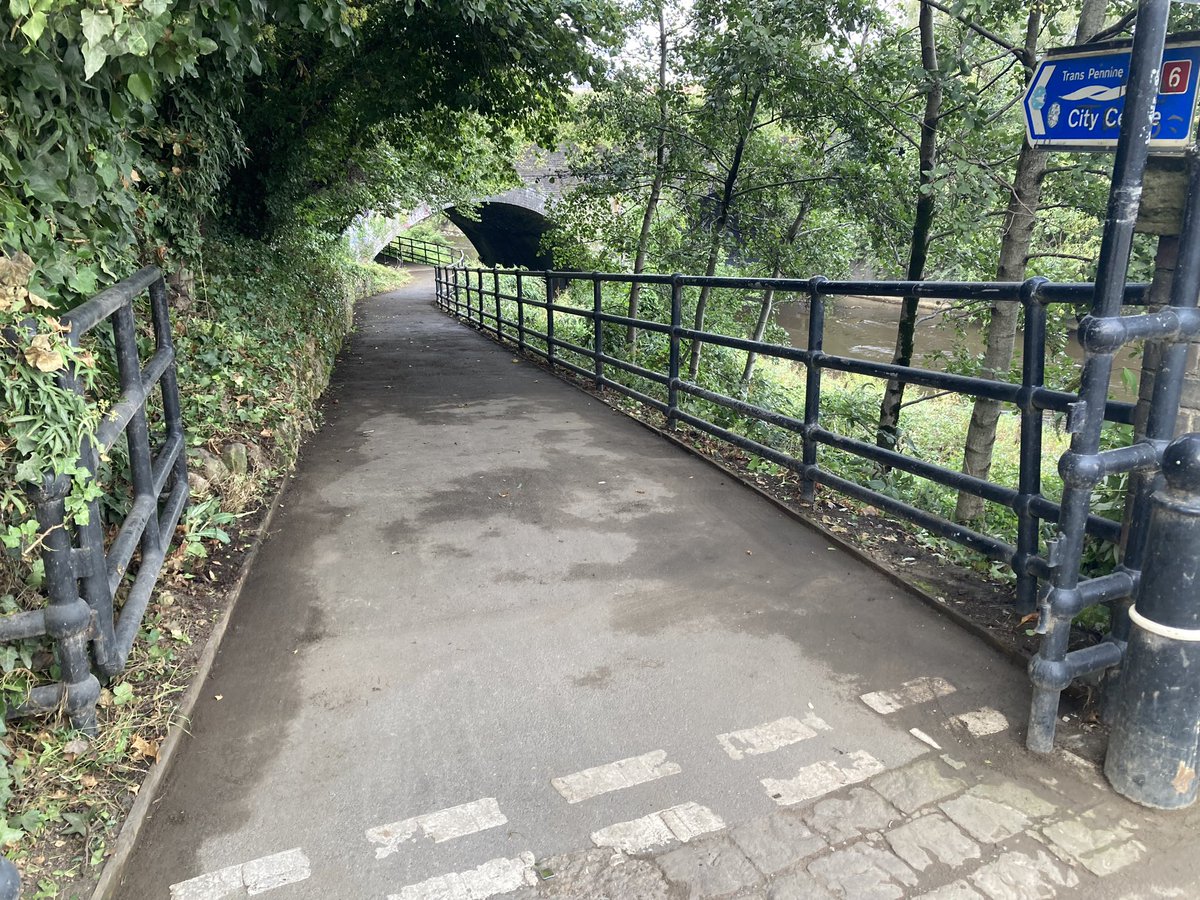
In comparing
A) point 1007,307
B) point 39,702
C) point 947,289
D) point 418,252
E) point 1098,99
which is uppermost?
point 418,252

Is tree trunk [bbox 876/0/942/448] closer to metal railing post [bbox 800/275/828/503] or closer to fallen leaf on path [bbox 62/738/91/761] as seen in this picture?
metal railing post [bbox 800/275/828/503]

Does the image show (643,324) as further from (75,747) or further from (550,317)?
(75,747)

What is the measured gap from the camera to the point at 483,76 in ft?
26.6

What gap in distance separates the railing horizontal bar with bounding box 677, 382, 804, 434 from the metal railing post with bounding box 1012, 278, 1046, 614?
142cm

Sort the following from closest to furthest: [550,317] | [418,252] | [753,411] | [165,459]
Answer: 1. [165,459]
2. [753,411]
3. [550,317]
4. [418,252]

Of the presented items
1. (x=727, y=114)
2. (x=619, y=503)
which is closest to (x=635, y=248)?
(x=727, y=114)

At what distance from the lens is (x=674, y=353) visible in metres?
5.60

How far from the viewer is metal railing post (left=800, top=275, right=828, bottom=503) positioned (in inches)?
152

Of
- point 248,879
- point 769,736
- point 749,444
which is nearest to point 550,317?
point 749,444

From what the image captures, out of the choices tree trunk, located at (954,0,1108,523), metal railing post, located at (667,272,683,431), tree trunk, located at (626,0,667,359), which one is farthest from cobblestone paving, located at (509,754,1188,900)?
tree trunk, located at (626,0,667,359)

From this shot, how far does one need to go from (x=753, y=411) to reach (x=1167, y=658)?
9.03 feet

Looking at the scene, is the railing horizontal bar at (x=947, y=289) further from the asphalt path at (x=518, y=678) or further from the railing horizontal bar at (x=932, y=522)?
the asphalt path at (x=518, y=678)

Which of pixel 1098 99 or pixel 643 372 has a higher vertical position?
pixel 1098 99

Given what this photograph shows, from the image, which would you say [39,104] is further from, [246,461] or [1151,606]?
[1151,606]
